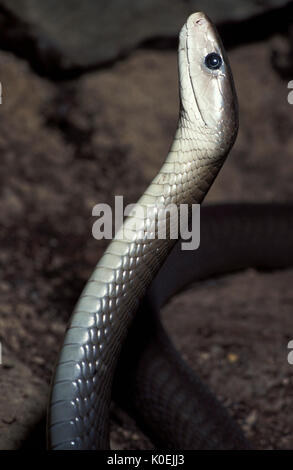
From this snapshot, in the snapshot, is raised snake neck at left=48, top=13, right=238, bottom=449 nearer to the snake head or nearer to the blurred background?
the snake head

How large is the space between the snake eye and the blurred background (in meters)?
1.30

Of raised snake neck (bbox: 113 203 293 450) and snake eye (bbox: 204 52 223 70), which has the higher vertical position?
snake eye (bbox: 204 52 223 70)

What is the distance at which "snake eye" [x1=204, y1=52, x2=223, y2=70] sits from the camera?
1.62 metres

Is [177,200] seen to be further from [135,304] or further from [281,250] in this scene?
[281,250]

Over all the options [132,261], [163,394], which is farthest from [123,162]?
[132,261]

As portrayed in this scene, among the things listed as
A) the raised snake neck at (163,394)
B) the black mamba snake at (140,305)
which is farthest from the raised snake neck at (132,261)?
the raised snake neck at (163,394)

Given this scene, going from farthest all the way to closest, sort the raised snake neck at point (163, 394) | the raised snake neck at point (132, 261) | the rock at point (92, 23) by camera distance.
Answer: the rock at point (92, 23), the raised snake neck at point (163, 394), the raised snake neck at point (132, 261)

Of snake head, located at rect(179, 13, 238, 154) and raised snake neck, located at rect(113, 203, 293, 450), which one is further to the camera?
raised snake neck, located at rect(113, 203, 293, 450)

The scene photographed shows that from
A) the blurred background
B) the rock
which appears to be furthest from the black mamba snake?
the rock

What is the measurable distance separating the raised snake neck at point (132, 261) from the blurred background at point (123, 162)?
0.59m

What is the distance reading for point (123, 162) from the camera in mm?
3578

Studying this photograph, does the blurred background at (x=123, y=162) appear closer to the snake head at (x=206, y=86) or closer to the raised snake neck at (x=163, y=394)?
the raised snake neck at (x=163, y=394)

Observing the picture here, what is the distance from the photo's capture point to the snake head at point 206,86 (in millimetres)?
1600
